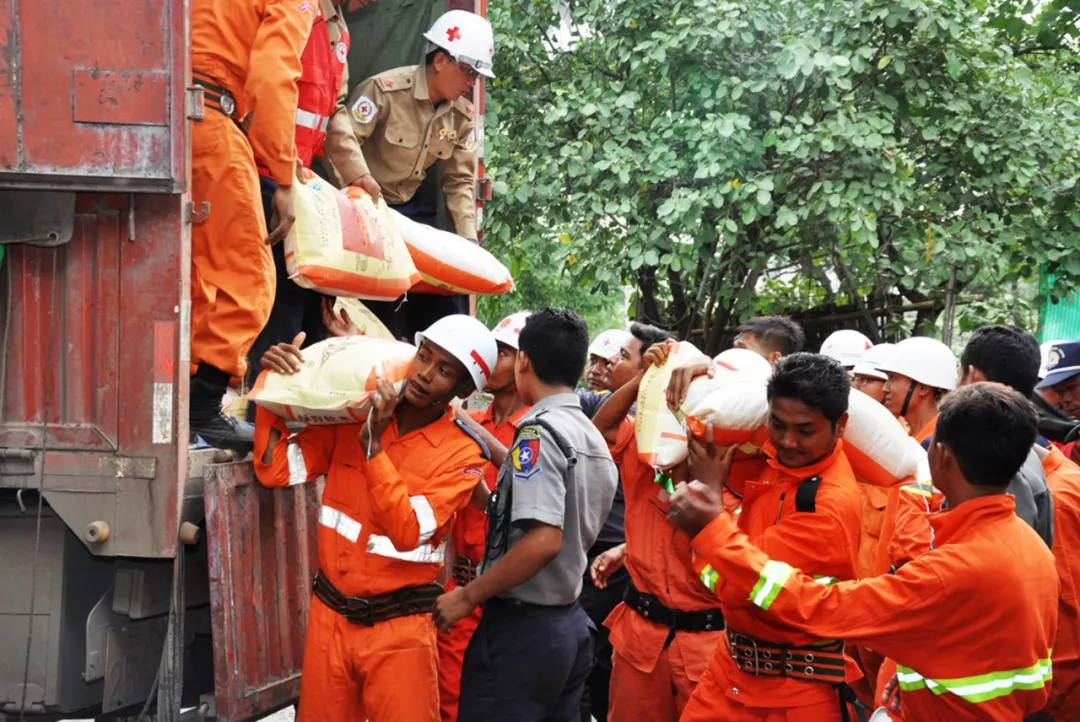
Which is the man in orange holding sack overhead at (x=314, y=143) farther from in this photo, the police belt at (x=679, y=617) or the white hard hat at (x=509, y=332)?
the police belt at (x=679, y=617)

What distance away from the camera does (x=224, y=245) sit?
3.45 m

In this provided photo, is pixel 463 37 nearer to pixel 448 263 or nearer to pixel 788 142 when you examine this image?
pixel 448 263

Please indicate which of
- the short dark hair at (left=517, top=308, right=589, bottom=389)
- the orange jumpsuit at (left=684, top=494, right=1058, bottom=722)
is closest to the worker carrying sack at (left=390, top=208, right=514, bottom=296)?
the short dark hair at (left=517, top=308, right=589, bottom=389)

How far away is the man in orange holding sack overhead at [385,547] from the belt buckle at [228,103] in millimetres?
746

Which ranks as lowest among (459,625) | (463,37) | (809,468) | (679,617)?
(459,625)

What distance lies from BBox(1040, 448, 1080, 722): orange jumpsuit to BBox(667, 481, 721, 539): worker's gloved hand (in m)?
1.14

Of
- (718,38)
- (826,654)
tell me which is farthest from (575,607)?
(718,38)

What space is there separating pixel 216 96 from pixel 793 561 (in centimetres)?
212

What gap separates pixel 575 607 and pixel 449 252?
1645 millimetres

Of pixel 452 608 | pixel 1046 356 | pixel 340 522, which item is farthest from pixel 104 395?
pixel 1046 356

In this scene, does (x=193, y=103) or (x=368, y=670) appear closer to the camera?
(x=193, y=103)

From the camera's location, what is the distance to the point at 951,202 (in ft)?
27.8

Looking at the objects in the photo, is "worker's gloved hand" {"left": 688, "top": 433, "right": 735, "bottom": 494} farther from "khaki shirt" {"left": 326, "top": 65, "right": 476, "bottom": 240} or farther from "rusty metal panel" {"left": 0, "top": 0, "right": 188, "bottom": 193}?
"khaki shirt" {"left": 326, "top": 65, "right": 476, "bottom": 240}

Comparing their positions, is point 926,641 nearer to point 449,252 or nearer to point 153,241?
point 153,241
